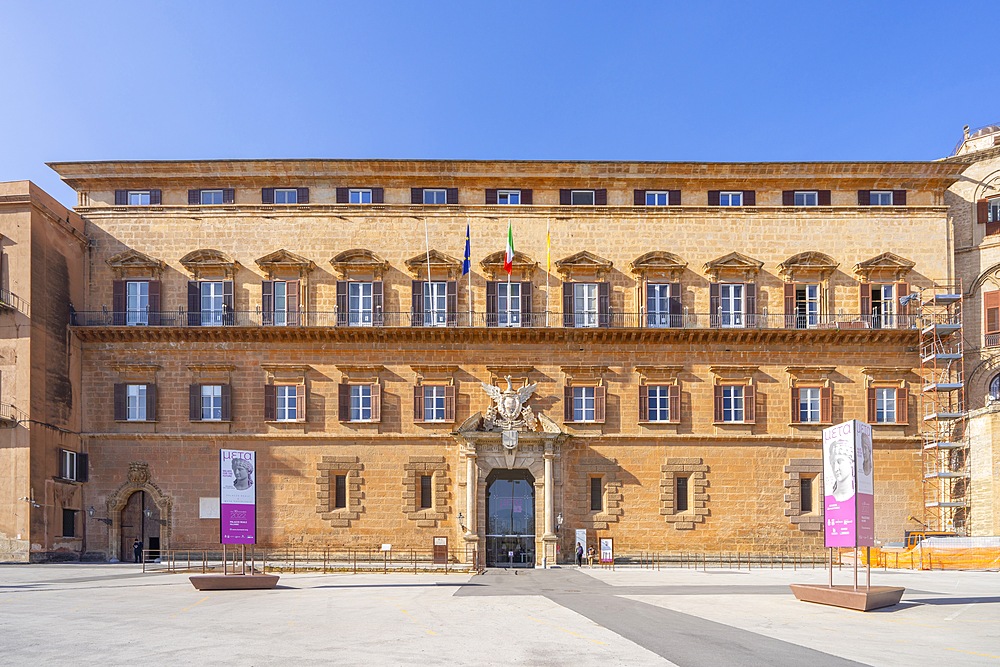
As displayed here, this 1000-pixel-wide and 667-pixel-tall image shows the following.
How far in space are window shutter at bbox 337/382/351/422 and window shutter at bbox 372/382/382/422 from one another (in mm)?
1140

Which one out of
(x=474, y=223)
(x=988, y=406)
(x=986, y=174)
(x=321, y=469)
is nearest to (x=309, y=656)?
(x=321, y=469)

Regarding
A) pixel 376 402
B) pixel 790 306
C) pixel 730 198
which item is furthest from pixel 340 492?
pixel 730 198

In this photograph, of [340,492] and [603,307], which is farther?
[603,307]

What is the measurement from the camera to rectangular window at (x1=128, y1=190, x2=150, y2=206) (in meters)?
44.7

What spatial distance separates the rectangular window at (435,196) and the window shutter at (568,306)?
7098mm

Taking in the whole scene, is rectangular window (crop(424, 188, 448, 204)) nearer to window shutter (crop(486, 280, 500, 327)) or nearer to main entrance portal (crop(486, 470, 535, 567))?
window shutter (crop(486, 280, 500, 327))

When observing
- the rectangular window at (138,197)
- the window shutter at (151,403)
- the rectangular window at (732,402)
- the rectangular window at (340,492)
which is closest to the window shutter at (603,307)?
the rectangular window at (732,402)

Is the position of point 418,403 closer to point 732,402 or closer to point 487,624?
point 732,402

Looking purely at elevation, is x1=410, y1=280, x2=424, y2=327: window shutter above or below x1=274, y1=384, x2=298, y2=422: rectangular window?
above

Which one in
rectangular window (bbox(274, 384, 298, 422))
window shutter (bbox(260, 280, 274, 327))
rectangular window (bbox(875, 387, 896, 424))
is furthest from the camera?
window shutter (bbox(260, 280, 274, 327))

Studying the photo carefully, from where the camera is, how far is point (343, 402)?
1702 inches

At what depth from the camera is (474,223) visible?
1742 inches

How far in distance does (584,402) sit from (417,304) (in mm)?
8964

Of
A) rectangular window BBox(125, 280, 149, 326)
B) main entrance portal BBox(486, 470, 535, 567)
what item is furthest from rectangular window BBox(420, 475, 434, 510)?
rectangular window BBox(125, 280, 149, 326)
